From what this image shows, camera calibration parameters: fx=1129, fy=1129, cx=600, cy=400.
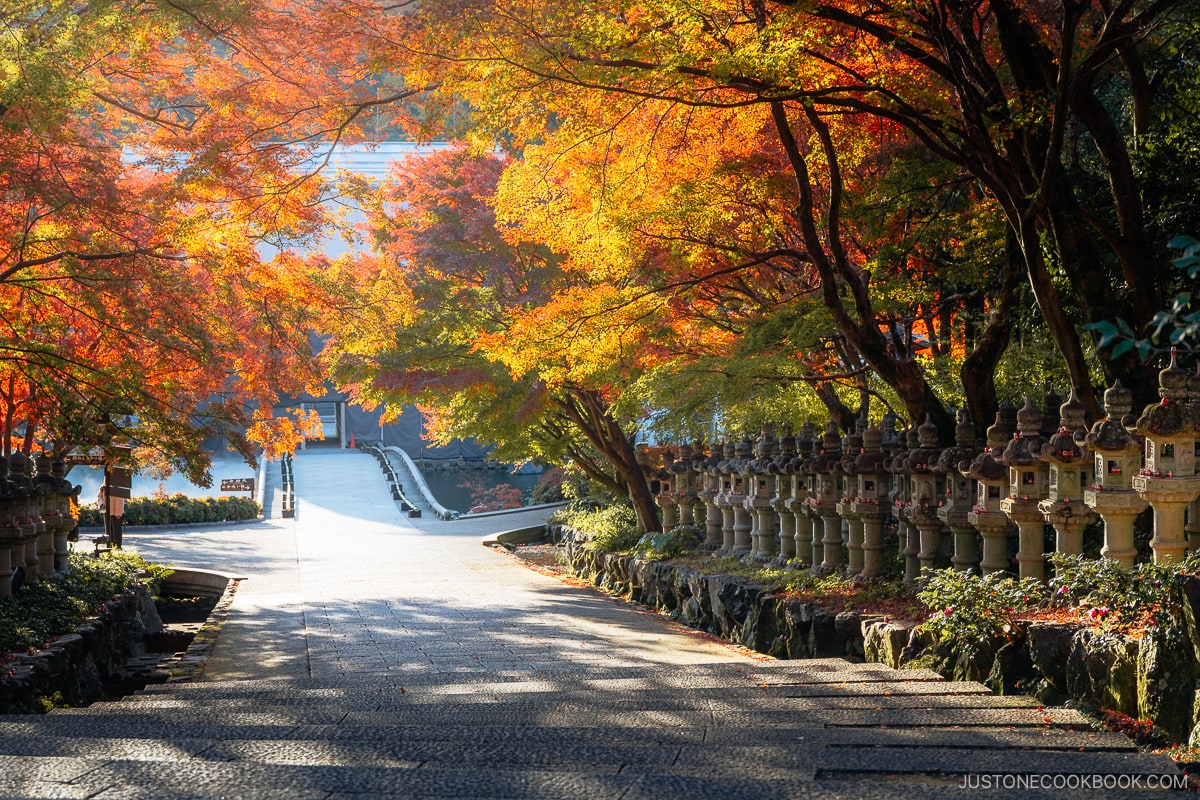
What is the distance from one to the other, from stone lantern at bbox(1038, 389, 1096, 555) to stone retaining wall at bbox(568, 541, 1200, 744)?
84 cm

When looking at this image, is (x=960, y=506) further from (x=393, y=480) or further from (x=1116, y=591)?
(x=393, y=480)

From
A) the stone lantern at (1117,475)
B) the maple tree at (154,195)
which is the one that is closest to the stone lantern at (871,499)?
→ the stone lantern at (1117,475)

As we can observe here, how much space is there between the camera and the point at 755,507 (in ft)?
40.2

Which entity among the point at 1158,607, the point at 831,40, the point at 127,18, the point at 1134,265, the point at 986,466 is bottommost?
the point at 1158,607

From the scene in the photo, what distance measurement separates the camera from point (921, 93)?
7867mm

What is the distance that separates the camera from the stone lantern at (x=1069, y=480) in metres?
6.55

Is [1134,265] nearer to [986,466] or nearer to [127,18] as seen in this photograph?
[986,466]

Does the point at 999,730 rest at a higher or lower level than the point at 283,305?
lower

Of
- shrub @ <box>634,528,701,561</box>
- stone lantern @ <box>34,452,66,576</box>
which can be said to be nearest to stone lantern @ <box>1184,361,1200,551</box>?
shrub @ <box>634,528,701,561</box>

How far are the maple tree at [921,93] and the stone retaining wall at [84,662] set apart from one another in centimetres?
523

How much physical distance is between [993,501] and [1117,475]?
1392 millimetres

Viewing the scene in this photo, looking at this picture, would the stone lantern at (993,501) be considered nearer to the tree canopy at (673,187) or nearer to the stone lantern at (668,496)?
the tree canopy at (673,187)

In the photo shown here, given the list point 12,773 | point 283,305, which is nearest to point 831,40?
point 12,773

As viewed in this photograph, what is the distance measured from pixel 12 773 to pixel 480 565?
16978 mm
